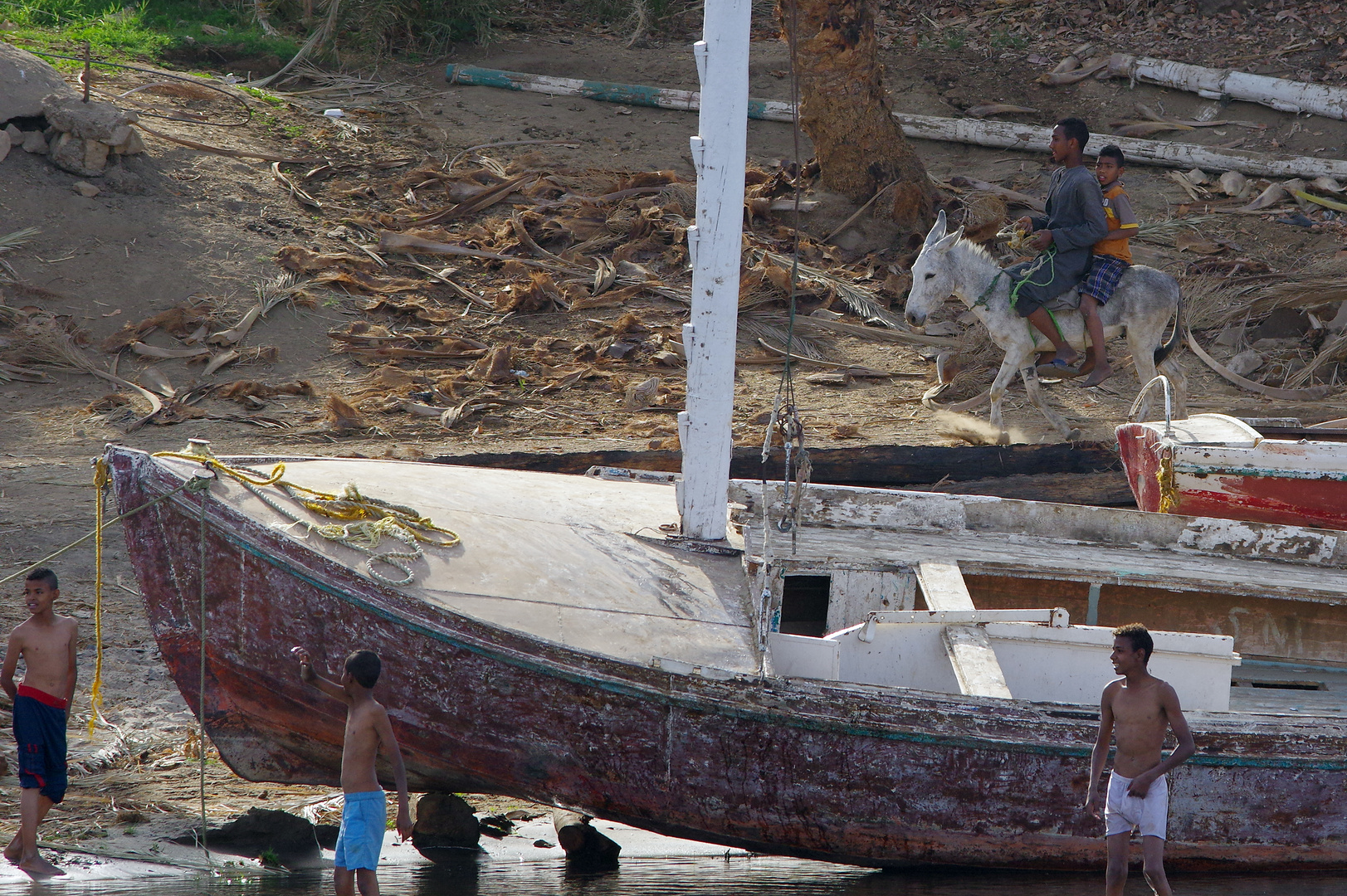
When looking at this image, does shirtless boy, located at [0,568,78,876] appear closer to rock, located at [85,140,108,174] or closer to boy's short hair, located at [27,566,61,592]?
boy's short hair, located at [27,566,61,592]

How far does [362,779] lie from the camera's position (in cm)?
451

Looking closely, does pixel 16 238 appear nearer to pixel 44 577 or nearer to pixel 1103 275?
pixel 44 577

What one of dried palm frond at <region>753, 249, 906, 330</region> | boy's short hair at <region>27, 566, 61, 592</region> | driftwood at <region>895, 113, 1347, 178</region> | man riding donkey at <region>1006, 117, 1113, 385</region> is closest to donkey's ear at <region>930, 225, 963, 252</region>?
man riding donkey at <region>1006, 117, 1113, 385</region>

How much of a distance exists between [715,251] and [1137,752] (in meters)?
2.59

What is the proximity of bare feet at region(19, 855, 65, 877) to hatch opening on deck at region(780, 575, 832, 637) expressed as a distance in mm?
3431

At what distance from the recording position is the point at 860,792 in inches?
199

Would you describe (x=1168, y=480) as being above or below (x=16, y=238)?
below

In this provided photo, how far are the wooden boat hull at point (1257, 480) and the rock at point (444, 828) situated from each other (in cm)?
429

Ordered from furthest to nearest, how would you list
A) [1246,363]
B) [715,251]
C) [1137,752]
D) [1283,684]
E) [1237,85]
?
[1237,85] → [1246,363] → [1283,684] → [715,251] → [1137,752]

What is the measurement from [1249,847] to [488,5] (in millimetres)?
16462

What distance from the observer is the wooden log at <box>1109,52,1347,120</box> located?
625 inches

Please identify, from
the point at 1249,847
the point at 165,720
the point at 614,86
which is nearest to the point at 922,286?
the point at 1249,847

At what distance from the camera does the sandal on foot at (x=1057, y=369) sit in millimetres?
10292

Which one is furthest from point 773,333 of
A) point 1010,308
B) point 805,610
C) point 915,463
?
point 805,610
